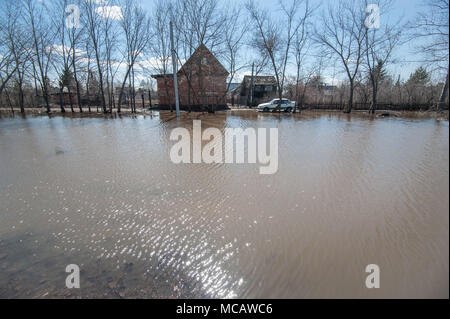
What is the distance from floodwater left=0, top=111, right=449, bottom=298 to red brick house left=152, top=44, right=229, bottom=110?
59.9ft

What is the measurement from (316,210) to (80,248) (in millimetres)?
3123

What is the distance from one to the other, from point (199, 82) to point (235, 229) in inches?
828

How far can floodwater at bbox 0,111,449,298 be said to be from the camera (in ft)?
6.16

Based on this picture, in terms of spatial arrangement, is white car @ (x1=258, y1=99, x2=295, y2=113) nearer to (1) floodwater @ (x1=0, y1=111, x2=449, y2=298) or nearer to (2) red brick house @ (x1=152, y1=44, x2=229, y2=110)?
(2) red brick house @ (x1=152, y1=44, x2=229, y2=110)

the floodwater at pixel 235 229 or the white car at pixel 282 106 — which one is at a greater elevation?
the white car at pixel 282 106

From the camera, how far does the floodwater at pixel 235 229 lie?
6.16ft

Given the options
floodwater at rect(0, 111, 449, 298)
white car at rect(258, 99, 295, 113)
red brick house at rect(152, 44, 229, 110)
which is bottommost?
floodwater at rect(0, 111, 449, 298)

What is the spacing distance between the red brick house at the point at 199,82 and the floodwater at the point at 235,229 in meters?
18.2

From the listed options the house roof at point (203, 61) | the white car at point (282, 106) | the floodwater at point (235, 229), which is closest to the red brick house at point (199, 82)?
the house roof at point (203, 61)

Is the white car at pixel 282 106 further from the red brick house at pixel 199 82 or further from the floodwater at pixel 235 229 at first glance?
the floodwater at pixel 235 229

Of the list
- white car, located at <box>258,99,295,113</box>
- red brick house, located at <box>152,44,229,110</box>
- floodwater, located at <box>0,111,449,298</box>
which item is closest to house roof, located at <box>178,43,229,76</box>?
red brick house, located at <box>152,44,229,110</box>

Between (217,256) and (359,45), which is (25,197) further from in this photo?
(359,45)

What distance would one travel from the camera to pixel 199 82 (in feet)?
71.2
